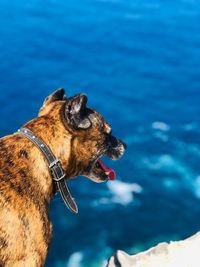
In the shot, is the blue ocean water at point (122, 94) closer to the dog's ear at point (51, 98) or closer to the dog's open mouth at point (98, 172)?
the dog's open mouth at point (98, 172)

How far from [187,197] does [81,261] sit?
2.70 m

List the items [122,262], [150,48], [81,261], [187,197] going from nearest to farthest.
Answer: [122,262] < [81,261] < [187,197] < [150,48]

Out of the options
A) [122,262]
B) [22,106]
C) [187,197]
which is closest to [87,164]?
[122,262]

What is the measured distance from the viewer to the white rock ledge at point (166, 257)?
732 cm

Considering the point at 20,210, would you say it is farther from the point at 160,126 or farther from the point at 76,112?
the point at 160,126

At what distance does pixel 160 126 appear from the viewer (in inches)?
482

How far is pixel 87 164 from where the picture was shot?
506 centimetres

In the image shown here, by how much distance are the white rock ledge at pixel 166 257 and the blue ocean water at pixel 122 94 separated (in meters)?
0.82

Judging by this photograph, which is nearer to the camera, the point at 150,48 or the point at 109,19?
the point at 150,48

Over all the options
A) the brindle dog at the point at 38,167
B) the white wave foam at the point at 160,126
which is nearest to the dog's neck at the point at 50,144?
the brindle dog at the point at 38,167

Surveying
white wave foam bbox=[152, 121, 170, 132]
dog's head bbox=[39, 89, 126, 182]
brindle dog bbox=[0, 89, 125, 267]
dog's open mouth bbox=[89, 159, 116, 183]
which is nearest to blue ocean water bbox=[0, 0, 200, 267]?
white wave foam bbox=[152, 121, 170, 132]

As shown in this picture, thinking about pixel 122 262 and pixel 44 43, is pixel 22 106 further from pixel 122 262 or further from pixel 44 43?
pixel 122 262

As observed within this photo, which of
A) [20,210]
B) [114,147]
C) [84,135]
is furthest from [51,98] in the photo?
[20,210]

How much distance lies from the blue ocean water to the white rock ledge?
0.82 m
